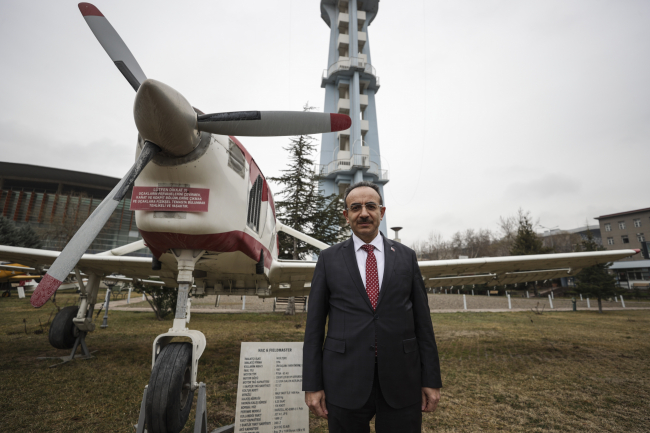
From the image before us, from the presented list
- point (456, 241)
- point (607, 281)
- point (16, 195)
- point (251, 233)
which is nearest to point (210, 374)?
point (251, 233)

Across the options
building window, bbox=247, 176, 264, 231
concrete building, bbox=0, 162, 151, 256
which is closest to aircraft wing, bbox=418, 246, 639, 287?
building window, bbox=247, 176, 264, 231

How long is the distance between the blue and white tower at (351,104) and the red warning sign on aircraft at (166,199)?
21.6 m

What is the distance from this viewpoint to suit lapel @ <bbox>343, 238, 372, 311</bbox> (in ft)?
5.79

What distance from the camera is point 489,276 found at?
25.0 feet

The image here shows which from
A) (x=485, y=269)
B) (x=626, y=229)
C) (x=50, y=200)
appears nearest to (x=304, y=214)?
(x=485, y=269)

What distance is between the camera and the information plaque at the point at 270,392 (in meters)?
2.46

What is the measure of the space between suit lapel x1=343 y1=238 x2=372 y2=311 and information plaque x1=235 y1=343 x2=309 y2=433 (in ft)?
4.08

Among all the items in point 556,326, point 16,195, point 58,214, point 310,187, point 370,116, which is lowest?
point 556,326

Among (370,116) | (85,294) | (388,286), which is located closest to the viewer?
(388,286)

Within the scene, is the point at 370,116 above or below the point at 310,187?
above

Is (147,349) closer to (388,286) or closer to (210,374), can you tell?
(210,374)

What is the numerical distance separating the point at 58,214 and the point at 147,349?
37946 mm

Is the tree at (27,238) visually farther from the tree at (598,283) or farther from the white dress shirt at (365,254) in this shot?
the tree at (598,283)

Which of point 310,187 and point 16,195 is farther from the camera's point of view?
point 16,195
